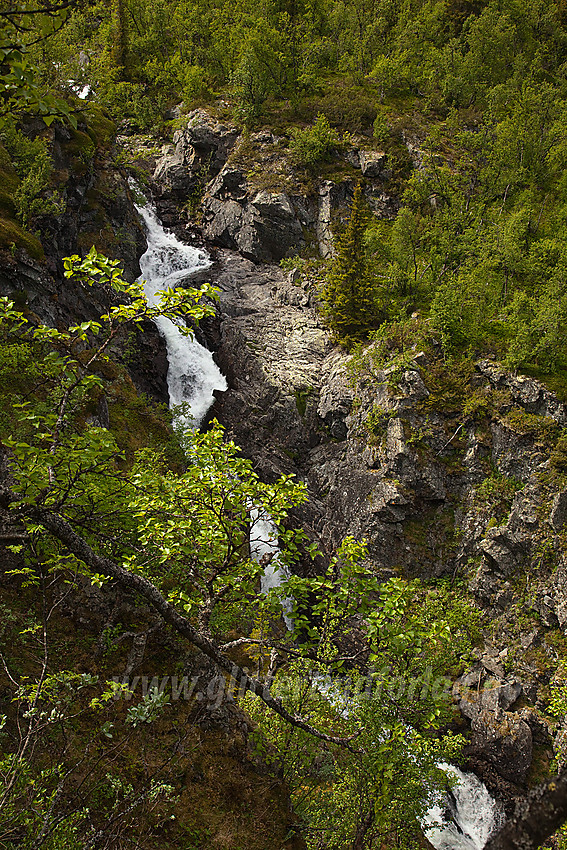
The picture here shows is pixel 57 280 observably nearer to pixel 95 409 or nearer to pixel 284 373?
pixel 95 409

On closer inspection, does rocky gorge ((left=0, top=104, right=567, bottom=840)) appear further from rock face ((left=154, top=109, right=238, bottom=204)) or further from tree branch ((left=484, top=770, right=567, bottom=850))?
tree branch ((left=484, top=770, right=567, bottom=850))

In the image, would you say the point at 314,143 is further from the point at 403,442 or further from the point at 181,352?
the point at 403,442

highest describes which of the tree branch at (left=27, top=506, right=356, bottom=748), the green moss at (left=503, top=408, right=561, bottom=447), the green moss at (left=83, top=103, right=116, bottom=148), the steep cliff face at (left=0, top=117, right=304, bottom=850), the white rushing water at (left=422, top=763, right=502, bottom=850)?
the green moss at (left=83, top=103, right=116, bottom=148)

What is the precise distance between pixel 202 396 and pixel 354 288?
35.3 feet

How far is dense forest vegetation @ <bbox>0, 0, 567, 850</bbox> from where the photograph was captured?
Answer: 409cm

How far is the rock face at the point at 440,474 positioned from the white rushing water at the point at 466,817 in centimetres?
59

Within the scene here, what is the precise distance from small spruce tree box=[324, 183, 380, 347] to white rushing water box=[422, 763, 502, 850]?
20076 mm

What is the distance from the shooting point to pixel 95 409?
17094 mm

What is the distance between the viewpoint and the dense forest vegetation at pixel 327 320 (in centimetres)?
409

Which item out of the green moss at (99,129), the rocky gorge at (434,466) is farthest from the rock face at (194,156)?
the rocky gorge at (434,466)

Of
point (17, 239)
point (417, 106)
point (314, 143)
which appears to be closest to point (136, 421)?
point (17, 239)

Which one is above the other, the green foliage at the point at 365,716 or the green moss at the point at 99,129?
the green moss at the point at 99,129

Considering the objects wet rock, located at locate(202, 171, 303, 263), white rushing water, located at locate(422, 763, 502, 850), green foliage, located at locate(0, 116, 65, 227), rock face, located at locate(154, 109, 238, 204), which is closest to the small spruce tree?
wet rock, located at locate(202, 171, 303, 263)

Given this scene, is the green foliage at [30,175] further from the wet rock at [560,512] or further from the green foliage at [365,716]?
the wet rock at [560,512]
